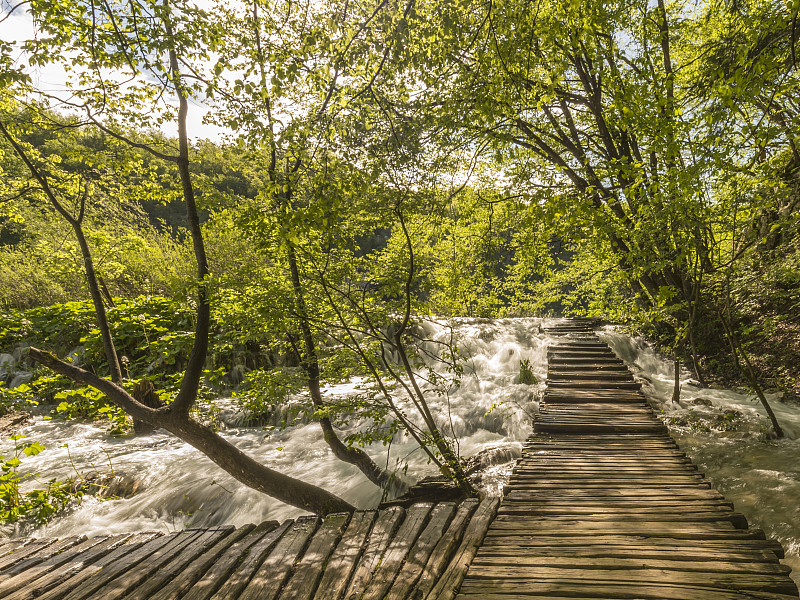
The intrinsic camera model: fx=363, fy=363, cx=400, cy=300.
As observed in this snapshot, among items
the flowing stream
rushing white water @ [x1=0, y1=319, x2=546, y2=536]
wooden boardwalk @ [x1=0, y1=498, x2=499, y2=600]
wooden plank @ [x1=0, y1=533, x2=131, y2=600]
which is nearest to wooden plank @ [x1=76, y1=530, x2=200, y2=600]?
wooden boardwalk @ [x1=0, y1=498, x2=499, y2=600]

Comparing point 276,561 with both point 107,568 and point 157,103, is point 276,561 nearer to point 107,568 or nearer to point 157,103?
point 107,568

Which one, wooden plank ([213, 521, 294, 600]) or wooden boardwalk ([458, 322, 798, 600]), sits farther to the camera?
wooden plank ([213, 521, 294, 600])

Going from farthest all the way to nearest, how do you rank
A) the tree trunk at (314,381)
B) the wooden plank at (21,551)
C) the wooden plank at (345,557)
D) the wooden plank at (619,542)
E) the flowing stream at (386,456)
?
1. the flowing stream at (386,456)
2. the tree trunk at (314,381)
3. the wooden plank at (21,551)
4. the wooden plank at (345,557)
5. the wooden plank at (619,542)

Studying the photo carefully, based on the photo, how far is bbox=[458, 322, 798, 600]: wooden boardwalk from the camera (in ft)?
7.11

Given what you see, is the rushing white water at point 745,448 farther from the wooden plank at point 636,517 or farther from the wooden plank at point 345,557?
the wooden plank at point 345,557

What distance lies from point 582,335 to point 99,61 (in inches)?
464

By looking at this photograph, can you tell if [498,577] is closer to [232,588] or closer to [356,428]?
[232,588]

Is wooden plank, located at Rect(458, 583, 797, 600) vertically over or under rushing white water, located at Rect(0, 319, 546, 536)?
over

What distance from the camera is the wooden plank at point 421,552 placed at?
2453 millimetres

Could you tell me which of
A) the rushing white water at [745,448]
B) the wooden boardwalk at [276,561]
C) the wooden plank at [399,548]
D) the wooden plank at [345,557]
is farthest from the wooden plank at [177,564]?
the rushing white water at [745,448]

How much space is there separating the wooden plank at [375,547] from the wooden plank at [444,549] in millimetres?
394

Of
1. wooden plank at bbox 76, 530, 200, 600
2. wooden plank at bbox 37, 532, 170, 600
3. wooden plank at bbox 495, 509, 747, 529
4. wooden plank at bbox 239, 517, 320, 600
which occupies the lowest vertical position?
wooden plank at bbox 37, 532, 170, 600

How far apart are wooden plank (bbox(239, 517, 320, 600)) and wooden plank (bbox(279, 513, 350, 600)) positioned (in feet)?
0.21

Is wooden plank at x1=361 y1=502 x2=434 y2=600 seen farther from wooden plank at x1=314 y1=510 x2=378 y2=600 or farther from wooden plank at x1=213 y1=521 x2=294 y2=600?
wooden plank at x1=213 y1=521 x2=294 y2=600
